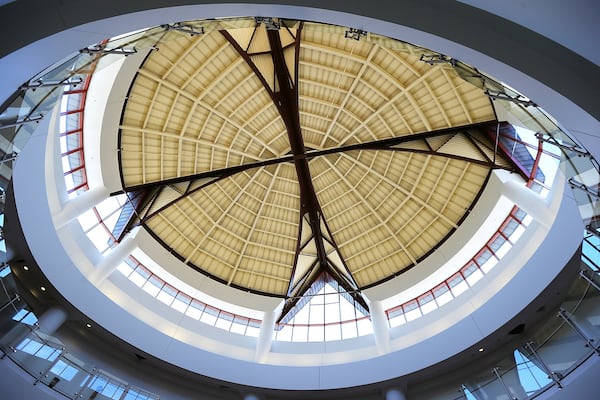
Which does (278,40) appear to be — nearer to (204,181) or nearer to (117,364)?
(204,181)

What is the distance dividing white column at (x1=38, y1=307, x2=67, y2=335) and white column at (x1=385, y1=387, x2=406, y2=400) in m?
19.7

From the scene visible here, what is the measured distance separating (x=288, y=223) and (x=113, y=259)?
13755mm

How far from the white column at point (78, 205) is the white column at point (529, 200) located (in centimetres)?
2577

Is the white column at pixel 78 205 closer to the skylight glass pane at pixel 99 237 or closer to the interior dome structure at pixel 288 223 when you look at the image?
the interior dome structure at pixel 288 223

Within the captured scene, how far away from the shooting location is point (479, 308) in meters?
21.1

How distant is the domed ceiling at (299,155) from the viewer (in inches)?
909

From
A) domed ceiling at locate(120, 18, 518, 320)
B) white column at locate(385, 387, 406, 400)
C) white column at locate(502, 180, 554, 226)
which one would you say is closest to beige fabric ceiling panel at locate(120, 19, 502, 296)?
domed ceiling at locate(120, 18, 518, 320)

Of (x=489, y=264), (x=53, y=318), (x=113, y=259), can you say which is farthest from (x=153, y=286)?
(x=489, y=264)

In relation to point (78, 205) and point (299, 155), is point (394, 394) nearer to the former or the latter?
point (299, 155)

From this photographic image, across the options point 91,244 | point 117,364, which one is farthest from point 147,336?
point 91,244

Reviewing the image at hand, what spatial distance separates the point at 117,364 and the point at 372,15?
24.4 metres

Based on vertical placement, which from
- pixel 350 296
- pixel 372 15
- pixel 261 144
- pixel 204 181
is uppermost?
pixel 261 144

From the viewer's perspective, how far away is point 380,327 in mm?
26234

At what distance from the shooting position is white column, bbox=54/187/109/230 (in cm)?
1975
